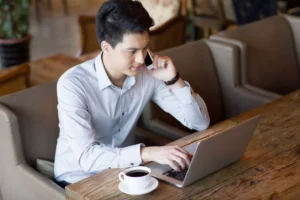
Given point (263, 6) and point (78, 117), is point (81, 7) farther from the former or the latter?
point (78, 117)

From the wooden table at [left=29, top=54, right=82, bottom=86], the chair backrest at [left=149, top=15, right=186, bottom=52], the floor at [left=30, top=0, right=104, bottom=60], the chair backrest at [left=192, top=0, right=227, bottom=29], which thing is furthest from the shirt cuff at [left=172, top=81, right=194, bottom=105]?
the floor at [left=30, top=0, right=104, bottom=60]

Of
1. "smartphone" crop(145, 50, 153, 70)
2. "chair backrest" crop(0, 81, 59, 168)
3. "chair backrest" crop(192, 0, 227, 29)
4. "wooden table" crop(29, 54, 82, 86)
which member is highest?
"smartphone" crop(145, 50, 153, 70)

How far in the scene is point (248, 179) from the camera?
6.93 ft

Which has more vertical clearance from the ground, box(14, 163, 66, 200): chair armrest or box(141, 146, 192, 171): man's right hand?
box(141, 146, 192, 171): man's right hand

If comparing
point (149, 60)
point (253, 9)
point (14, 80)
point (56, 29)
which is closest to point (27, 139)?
point (14, 80)

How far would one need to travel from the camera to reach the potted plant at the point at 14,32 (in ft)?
17.0

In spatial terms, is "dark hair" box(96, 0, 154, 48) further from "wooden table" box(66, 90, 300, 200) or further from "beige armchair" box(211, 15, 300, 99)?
"beige armchair" box(211, 15, 300, 99)

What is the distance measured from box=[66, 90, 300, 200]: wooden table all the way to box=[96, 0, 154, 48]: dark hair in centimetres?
48

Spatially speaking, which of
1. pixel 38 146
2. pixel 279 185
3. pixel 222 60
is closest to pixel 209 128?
pixel 279 185

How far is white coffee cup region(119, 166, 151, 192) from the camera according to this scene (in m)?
1.97

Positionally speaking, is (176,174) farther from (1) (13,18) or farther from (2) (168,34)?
(1) (13,18)

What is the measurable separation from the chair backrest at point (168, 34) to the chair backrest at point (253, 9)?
68cm

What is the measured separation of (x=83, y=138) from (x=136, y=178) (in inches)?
14.7

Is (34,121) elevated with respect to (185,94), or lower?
lower
